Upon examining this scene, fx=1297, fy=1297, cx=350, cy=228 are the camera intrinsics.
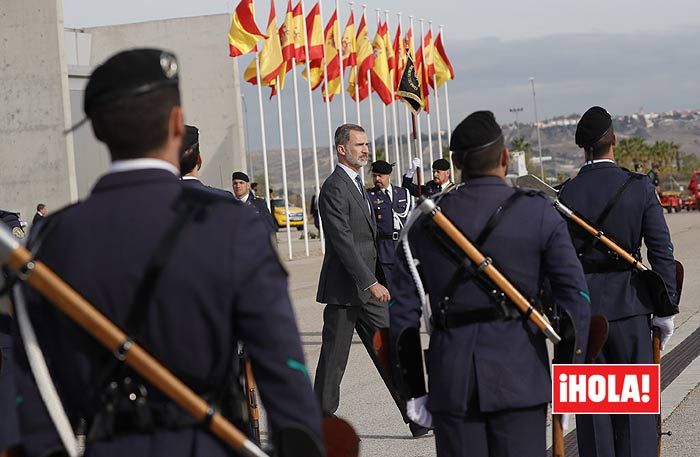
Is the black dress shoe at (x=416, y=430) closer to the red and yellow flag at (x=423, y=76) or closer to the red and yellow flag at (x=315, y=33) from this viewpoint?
the red and yellow flag at (x=315, y=33)

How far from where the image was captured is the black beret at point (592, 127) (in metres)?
6.74

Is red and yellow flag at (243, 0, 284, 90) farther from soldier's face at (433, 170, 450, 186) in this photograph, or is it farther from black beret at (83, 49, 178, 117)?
black beret at (83, 49, 178, 117)

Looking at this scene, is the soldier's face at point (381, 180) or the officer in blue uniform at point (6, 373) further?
the soldier's face at point (381, 180)

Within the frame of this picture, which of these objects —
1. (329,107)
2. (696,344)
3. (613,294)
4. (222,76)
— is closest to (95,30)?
(222,76)

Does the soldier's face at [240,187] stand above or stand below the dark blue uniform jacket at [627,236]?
above

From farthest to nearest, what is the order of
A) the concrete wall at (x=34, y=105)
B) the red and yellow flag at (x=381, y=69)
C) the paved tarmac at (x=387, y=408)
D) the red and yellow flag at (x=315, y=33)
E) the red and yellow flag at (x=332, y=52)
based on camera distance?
the red and yellow flag at (x=381, y=69)
the red and yellow flag at (x=332, y=52)
the red and yellow flag at (x=315, y=33)
the concrete wall at (x=34, y=105)
the paved tarmac at (x=387, y=408)

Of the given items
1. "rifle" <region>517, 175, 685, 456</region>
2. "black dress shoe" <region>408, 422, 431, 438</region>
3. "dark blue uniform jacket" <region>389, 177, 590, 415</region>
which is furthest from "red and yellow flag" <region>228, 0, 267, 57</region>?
"dark blue uniform jacket" <region>389, 177, 590, 415</region>

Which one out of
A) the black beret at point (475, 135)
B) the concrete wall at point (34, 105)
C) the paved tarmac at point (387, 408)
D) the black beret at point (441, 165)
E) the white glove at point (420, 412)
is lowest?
the paved tarmac at point (387, 408)

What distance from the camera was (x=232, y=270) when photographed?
290cm

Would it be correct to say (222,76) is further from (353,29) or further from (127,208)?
(127,208)

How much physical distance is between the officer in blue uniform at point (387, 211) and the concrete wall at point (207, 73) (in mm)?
31300

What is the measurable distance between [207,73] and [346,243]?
122 ft

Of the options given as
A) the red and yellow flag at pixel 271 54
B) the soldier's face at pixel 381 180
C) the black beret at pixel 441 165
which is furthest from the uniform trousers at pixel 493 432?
the red and yellow flag at pixel 271 54

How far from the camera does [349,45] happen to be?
37.4 metres
